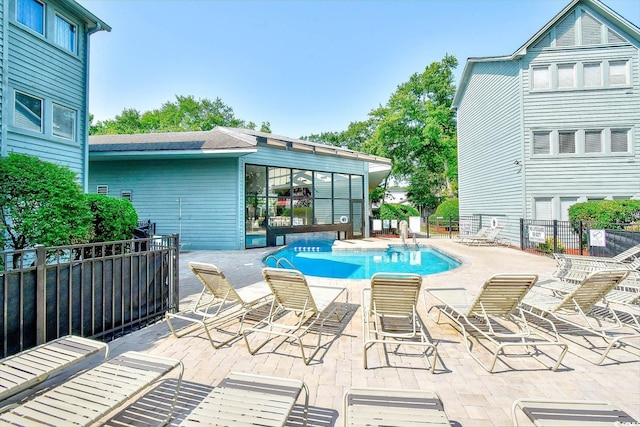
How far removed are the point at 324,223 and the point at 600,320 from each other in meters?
12.4

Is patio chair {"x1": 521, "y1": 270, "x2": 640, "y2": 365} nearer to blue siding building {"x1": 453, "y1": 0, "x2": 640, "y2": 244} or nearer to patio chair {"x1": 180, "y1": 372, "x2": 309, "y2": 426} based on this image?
patio chair {"x1": 180, "y1": 372, "x2": 309, "y2": 426}

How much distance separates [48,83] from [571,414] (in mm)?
12094

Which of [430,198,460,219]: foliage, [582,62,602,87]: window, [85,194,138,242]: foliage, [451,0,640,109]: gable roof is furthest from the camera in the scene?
[430,198,460,219]: foliage

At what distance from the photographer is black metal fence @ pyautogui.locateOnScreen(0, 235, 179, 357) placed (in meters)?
2.72

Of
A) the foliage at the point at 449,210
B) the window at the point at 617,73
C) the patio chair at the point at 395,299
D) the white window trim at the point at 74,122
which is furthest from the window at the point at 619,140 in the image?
the white window trim at the point at 74,122

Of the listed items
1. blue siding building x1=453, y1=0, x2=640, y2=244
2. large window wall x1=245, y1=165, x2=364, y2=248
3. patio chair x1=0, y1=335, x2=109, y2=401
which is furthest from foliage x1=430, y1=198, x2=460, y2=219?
patio chair x1=0, y1=335, x2=109, y2=401

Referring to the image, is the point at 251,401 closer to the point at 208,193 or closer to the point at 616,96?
A: the point at 208,193

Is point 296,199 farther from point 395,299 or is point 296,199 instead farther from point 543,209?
point 395,299

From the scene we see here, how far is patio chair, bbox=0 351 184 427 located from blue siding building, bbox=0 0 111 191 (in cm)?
812

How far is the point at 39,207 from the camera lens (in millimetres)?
4234

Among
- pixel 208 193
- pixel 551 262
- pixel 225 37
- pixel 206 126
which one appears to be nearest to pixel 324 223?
pixel 208 193

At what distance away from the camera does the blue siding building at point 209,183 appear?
40.8 ft

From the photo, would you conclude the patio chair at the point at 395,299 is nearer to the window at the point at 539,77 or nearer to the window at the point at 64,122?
the window at the point at 64,122

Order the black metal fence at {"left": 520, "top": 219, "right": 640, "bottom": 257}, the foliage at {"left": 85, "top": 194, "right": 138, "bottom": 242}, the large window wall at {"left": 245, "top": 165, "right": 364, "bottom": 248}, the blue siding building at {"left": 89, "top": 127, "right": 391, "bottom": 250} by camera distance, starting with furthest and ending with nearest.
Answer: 1. the large window wall at {"left": 245, "top": 165, "right": 364, "bottom": 248}
2. the blue siding building at {"left": 89, "top": 127, "right": 391, "bottom": 250}
3. the black metal fence at {"left": 520, "top": 219, "right": 640, "bottom": 257}
4. the foliage at {"left": 85, "top": 194, "right": 138, "bottom": 242}
